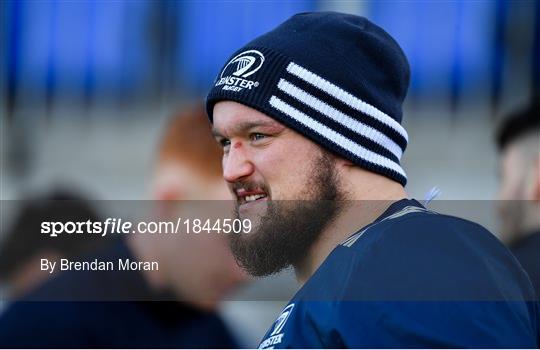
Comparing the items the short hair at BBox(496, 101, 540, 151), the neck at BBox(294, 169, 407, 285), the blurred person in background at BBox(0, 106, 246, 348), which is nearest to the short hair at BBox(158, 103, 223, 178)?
the blurred person in background at BBox(0, 106, 246, 348)

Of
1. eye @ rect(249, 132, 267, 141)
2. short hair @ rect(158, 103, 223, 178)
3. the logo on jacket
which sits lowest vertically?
short hair @ rect(158, 103, 223, 178)

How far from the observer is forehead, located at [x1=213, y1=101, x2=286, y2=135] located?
5.67ft

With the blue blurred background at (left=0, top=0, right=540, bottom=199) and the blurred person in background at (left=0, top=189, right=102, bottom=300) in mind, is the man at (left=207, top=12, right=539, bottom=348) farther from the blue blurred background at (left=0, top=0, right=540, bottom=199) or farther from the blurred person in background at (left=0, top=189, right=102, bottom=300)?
the blurred person in background at (left=0, top=189, right=102, bottom=300)

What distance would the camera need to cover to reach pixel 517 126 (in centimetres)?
209

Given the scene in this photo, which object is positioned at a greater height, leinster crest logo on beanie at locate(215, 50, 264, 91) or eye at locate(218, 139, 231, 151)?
leinster crest logo on beanie at locate(215, 50, 264, 91)

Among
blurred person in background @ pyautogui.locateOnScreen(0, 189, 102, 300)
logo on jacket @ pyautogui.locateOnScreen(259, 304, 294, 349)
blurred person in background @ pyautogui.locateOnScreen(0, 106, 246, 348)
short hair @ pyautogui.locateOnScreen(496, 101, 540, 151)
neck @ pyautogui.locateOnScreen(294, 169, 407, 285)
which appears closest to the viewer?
logo on jacket @ pyautogui.locateOnScreen(259, 304, 294, 349)

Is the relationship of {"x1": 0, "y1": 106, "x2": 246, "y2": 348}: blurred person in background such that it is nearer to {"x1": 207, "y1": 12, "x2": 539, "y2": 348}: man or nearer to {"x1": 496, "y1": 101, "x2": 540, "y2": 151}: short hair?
{"x1": 207, "y1": 12, "x2": 539, "y2": 348}: man

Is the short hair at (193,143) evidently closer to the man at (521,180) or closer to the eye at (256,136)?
the eye at (256,136)

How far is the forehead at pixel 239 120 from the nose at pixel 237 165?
0.03 metres

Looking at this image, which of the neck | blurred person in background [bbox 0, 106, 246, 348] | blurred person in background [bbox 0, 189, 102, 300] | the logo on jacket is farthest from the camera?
blurred person in background [bbox 0, 189, 102, 300]

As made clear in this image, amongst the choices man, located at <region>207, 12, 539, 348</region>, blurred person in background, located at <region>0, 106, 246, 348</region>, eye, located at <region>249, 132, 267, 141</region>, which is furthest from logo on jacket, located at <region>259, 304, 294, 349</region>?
blurred person in background, located at <region>0, 106, 246, 348</region>

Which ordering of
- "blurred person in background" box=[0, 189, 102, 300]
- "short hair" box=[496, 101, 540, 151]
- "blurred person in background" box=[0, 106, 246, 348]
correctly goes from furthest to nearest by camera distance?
"blurred person in background" box=[0, 189, 102, 300]
"short hair" box=[496, 101, 540, 151]
"blurred person in background" box=[0, 106, 246, 348]

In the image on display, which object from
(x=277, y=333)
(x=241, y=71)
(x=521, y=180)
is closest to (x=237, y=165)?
(x=241, y=71)

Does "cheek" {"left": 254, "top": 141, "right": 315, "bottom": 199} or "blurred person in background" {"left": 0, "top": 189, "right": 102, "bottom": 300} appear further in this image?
"blurred person in background" {"left": 0, "top": 189, "right": 102, "bottom": 300}
